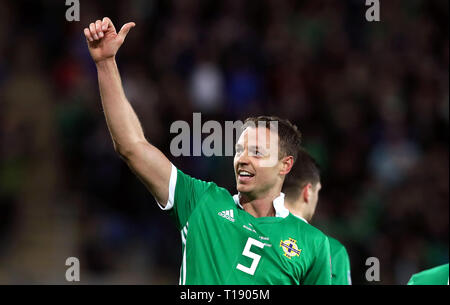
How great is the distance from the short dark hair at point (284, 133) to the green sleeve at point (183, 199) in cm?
45

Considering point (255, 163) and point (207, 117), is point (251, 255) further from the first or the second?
point (207, 117)

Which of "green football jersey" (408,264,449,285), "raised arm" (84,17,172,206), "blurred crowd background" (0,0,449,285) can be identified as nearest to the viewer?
"raised arm" (84,17,172,206)

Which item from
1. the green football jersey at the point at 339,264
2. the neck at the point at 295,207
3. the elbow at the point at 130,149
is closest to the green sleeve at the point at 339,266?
the green football jersey at the point at 339,264

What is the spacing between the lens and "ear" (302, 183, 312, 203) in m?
5.24

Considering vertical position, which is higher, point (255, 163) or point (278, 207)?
point (255, 163)

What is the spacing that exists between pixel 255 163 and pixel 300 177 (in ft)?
4.64

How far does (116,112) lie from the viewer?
3.61 m

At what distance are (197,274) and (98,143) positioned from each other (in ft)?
19.0

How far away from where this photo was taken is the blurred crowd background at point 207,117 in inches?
355

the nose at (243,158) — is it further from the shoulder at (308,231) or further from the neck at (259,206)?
the shoulder at (308,231)
